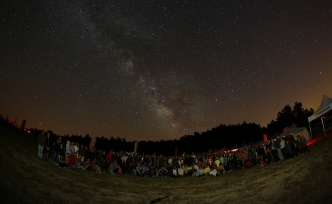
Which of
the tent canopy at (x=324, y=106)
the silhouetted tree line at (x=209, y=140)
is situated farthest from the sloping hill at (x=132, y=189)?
the silhouetted tree line at (x=209, y=140)

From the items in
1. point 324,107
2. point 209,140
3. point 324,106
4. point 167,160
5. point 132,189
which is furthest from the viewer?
point 209,140

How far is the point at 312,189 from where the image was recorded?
337 inches

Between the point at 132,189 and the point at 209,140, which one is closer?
the point at 132,189

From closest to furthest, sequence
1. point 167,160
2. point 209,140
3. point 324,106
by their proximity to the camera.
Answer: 1. point 324,106
2. point 167,160
3. point 209,140

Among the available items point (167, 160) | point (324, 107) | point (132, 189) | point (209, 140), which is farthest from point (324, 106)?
point (209, 140)

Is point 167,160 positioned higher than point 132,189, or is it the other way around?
point 167,160

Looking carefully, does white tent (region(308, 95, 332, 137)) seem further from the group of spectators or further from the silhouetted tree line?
the silhouetted tree line

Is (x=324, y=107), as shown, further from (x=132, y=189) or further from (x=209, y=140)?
(x=209, y=140)

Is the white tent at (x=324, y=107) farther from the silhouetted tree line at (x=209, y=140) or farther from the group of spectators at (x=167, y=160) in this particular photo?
the silhouetted tree line at (x=209, y=140)

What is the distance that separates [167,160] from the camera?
73.6 ft

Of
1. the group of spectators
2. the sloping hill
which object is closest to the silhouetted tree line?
the group of spectators

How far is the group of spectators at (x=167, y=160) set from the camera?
15.6m

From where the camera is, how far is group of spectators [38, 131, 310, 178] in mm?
15633

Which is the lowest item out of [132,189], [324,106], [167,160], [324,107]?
[132,189]
